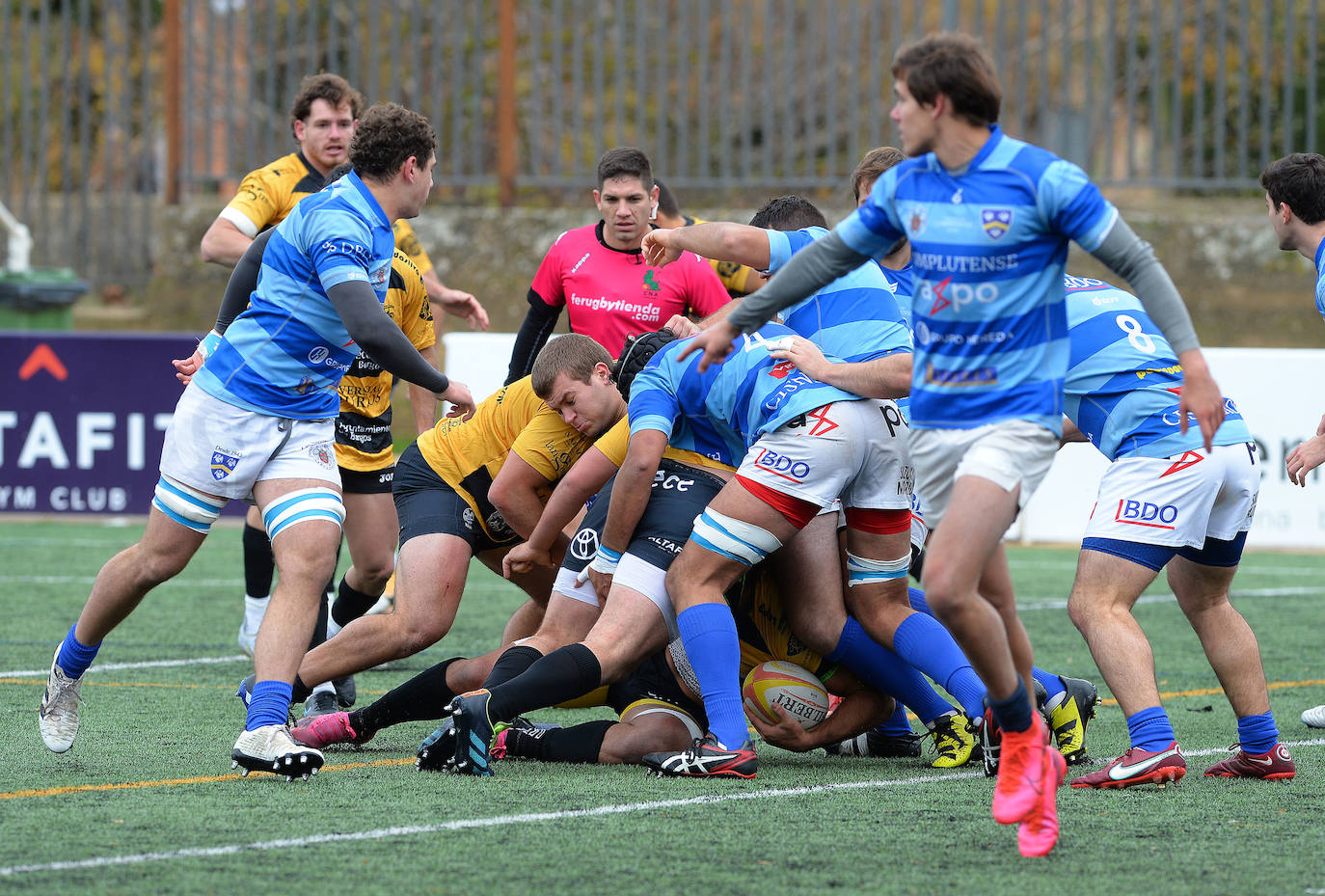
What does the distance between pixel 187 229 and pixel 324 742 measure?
1192cm

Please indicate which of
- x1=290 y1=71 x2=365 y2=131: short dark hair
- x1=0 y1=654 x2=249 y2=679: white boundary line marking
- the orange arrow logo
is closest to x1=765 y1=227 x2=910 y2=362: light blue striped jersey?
x1=290 y1=71 x2=365 y2=131: short dark hair

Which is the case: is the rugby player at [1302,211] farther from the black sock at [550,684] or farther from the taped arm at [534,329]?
the taped arm at [534,329]

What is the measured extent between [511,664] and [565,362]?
1031 mm

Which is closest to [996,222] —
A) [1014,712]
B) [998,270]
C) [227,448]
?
[998,270]

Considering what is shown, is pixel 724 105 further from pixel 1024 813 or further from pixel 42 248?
pixel 1024 813

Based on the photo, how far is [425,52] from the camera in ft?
52.4

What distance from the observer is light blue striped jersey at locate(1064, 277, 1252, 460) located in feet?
17.1

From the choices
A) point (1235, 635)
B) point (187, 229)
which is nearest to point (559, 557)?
point (1235, 635)

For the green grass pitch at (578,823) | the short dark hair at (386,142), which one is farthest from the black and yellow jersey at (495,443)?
the short dark hair at (386,142)

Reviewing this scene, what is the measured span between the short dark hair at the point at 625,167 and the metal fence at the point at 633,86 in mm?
8078

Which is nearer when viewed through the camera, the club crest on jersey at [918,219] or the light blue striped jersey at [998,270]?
the light blue striped jersey at [998,270]

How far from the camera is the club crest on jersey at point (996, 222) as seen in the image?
4383 millimetres

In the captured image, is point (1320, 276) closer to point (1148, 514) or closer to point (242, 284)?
point (1148, 514)

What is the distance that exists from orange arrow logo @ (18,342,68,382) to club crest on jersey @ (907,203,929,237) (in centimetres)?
1017
